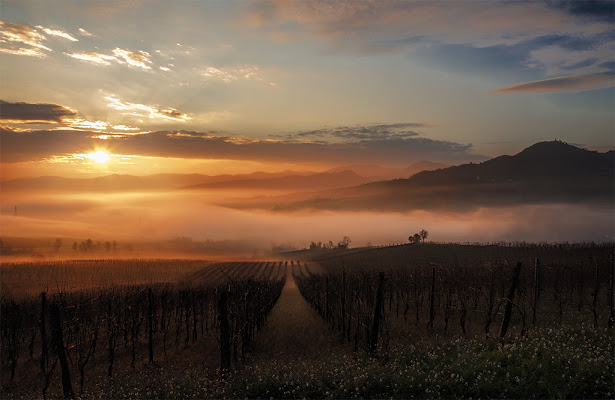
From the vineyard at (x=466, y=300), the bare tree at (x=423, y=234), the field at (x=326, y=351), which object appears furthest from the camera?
the bare tree at (x=423, y=234)

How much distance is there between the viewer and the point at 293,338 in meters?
24.0

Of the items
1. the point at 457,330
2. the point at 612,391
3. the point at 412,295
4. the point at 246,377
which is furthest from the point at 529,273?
the point at 246,377

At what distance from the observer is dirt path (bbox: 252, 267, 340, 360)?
67.3ft

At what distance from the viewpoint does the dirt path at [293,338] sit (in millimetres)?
20500

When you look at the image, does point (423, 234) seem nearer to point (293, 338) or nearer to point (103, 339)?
point (293, 338)

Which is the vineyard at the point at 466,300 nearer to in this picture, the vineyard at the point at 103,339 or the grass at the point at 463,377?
the grass at the point at 463,377

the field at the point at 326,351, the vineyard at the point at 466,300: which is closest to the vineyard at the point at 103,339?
the field at the point at 326,351

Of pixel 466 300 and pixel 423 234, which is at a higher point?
pixel 423 234

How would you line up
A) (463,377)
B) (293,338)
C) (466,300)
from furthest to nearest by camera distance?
(466,300)
(293,338)
(463,377)

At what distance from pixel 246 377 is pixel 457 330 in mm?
16390

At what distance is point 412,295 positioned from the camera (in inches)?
1501

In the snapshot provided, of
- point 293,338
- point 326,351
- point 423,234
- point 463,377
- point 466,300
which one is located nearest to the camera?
point 463,377

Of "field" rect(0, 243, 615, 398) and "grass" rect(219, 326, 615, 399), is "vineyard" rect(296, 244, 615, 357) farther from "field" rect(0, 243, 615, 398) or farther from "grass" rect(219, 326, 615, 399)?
"grass" rect(219, 326, 615, 399)

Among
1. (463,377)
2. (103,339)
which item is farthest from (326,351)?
(103,339)
